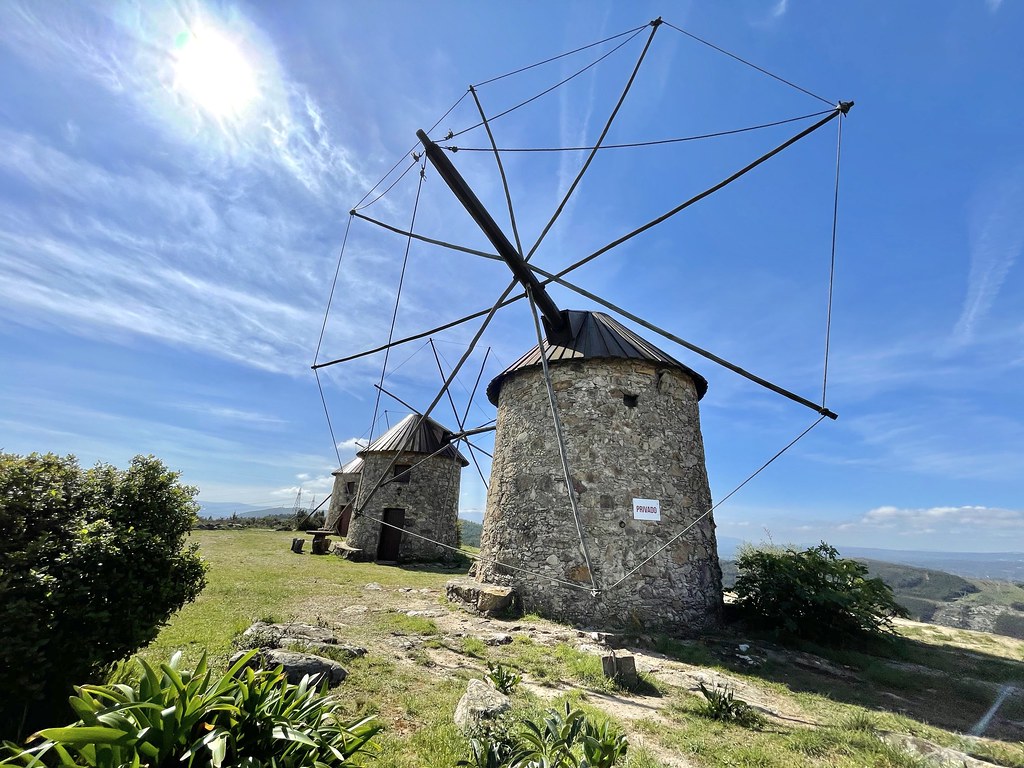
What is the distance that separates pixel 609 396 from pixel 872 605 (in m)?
6.63

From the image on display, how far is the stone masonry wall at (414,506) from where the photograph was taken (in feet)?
63.4

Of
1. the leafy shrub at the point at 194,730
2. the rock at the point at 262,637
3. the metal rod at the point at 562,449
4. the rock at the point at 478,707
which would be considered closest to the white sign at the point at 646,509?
the metal rod at the point at 562,449

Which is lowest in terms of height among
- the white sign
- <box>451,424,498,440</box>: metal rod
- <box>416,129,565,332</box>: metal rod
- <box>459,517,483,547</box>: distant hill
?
<box>459,517,483,547</box>: distant hill

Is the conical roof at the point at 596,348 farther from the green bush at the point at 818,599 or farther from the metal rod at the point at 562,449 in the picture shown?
the green bush at the point at 818,599

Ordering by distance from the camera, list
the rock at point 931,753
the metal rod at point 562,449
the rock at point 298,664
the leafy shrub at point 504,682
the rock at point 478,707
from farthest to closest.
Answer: the metal rod at point 562,449
the leafy shrub at point 504,682
the rock at point 298,664
the rock at point 478,707
the rock at point 931,753

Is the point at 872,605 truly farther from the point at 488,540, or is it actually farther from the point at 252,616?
the point at 252,616

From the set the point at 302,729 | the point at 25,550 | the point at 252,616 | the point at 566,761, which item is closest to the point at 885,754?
the point at 566,761

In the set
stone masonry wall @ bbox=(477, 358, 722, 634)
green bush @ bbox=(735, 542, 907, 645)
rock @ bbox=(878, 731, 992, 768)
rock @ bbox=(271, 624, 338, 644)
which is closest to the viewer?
rock @ bbox=(878, 731, 992, 768)

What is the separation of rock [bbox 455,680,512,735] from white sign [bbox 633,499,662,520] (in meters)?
5.41

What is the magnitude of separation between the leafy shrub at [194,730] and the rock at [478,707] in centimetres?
140

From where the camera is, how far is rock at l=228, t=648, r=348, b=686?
440 cm

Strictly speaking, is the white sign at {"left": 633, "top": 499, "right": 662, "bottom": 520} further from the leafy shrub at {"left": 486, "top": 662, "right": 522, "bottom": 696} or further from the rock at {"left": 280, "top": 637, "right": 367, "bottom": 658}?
the rock at {"left": 280, "top": 637, "right": 367, "bottom": 658}

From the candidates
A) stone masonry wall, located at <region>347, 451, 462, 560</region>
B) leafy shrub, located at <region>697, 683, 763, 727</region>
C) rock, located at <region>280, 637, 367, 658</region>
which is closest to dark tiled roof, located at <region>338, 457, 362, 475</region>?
stone masonry wall, located at <region>347, 451, 462, 560</region>

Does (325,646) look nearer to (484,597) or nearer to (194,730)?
(194,730)
